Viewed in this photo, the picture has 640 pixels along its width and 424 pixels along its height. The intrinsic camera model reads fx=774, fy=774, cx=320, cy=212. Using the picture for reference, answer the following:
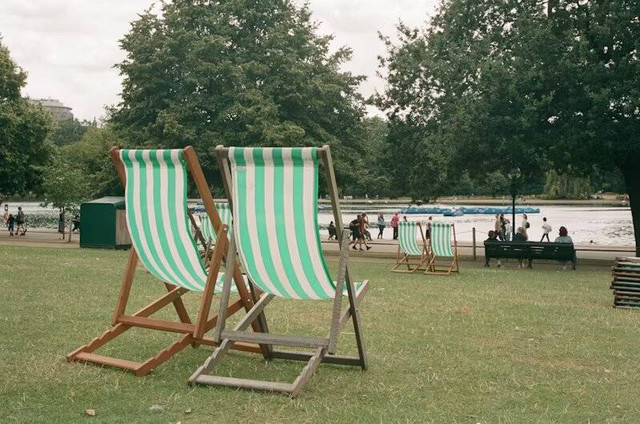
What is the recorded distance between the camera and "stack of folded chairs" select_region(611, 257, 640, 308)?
32.5ft

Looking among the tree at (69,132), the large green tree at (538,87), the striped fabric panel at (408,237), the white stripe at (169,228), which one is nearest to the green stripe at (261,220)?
the white stripe at (169,228)

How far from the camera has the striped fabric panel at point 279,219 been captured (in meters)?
4.98

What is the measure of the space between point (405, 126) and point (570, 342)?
63.4 ft

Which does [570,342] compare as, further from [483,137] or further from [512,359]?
[483,137]

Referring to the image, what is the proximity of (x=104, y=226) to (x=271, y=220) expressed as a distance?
20.5 m

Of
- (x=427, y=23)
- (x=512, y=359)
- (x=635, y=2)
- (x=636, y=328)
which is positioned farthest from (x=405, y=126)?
(x=512, y=359)

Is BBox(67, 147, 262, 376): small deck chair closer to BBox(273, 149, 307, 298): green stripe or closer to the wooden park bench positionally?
BBox(273, 149, 307, 298): green stripe

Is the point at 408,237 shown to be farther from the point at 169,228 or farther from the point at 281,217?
the point at 281,217

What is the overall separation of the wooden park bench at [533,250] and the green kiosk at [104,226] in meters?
11.7

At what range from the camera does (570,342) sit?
7148 mm

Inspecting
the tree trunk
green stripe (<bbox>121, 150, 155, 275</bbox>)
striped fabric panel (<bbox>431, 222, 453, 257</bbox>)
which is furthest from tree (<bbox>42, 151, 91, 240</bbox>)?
green stripe (<bbox>121, 150, 155, 275</bbox>)

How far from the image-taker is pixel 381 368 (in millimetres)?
5844

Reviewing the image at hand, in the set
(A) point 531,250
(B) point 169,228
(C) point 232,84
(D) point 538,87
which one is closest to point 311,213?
(B) point 169,228

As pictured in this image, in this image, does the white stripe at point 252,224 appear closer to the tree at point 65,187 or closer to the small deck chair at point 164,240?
the small deck chair at point 164,240
